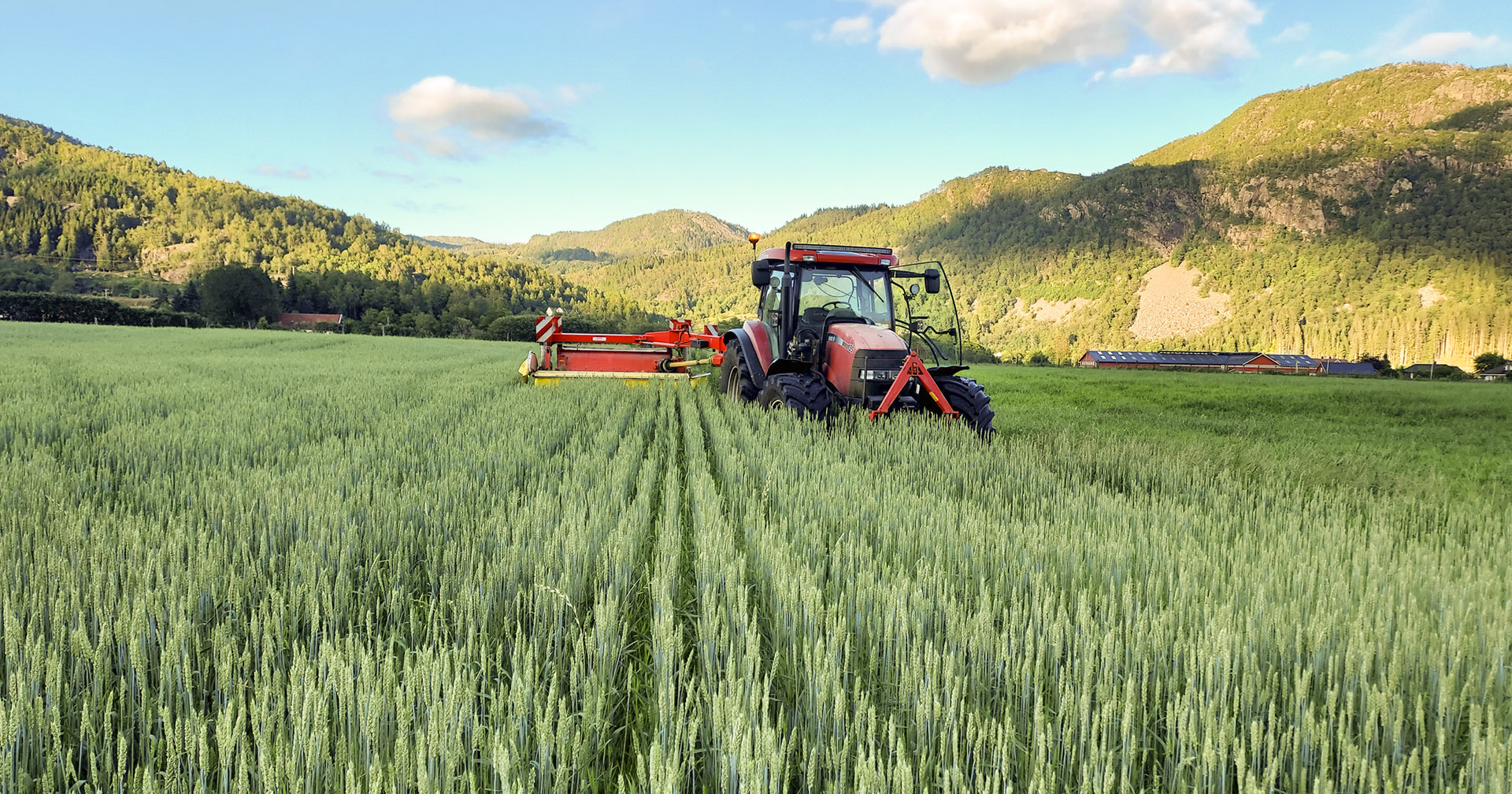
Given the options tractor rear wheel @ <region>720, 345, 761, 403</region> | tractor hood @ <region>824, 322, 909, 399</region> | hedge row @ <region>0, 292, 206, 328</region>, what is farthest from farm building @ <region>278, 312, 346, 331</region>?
tractor hood @ <region>824, 322, 909, 399</region>

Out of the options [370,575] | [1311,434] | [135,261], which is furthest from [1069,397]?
[135,261]

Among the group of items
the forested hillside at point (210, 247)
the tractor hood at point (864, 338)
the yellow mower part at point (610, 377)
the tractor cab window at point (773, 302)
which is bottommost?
the yellow mower part at point (610, 377)

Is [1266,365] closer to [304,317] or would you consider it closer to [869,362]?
[869,362]

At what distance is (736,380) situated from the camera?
1016 cm

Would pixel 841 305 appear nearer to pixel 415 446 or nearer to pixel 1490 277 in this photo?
pixel 415 446

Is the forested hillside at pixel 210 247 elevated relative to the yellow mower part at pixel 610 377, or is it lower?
elevated

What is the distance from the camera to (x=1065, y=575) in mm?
2602

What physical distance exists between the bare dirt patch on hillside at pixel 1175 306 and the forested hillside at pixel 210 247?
13652cm

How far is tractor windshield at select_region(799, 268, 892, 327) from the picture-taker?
8.16 metres

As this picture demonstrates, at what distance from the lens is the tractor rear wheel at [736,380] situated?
9.21 m

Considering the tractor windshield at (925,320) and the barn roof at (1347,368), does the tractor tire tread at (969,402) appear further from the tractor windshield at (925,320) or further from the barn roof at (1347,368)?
the barn roof at (1347,368)

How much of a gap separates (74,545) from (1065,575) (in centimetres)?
391

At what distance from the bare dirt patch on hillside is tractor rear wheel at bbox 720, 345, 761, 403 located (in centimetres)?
18409

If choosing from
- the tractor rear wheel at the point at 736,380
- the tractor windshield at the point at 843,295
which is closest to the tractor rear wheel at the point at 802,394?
the tractor windshield at the point at 843,295
